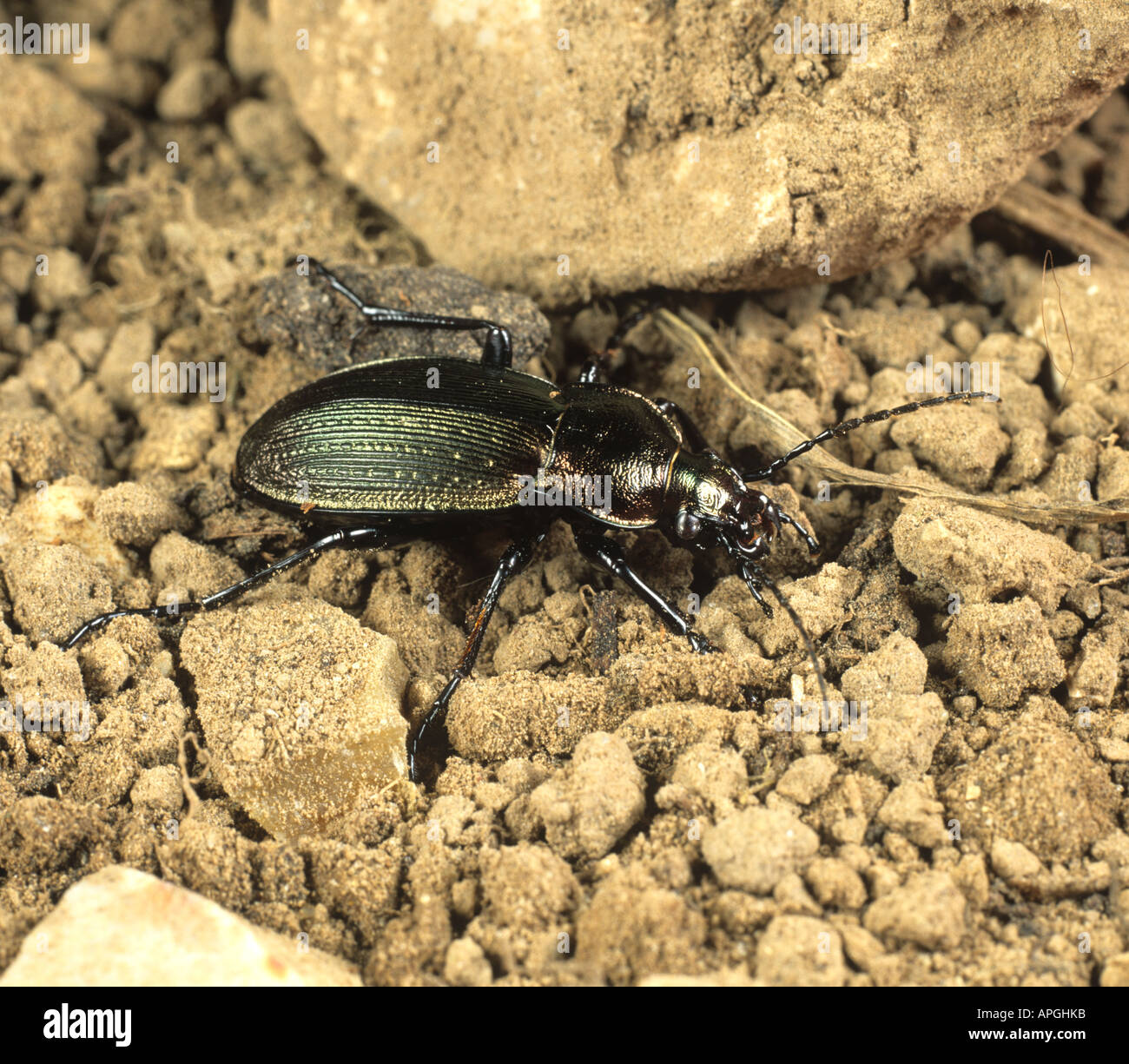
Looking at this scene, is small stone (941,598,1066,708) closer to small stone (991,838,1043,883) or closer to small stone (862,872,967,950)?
small stone (991,838,1043,883)

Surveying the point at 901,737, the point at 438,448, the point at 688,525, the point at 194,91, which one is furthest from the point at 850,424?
the point at 194,91

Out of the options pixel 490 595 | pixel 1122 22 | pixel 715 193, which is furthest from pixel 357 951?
pixel 1122 22

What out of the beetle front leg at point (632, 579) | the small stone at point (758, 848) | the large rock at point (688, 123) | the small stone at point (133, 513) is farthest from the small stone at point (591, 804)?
the large rock at point (688, 123)

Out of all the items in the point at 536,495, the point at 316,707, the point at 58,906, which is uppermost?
the point at 536,495

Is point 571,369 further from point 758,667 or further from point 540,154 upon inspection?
point 758,667

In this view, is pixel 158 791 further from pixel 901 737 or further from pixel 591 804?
pixel 901 737
